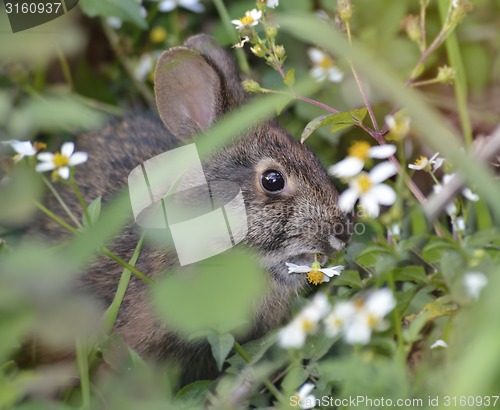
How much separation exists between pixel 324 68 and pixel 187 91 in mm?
855

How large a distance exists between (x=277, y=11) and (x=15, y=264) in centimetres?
257

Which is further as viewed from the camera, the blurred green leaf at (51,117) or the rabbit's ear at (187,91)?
the blurred green leaf at (51,117)

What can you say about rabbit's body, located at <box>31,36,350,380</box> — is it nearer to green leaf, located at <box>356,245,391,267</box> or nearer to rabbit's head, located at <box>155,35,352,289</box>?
rabbit's head, located at <box>155,35,352,289</box>

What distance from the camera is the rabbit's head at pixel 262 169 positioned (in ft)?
11.8

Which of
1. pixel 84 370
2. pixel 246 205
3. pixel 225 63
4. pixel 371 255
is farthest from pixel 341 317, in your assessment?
pixel 225 63

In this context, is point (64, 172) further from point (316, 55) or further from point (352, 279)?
point (316, 55)

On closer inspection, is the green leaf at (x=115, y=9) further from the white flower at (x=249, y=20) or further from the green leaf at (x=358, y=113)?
the green leaf at (x=358, y=113)

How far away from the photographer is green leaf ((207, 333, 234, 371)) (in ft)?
9.22

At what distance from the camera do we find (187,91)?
382 cm

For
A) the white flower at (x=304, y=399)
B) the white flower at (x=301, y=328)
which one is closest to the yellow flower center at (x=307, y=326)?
the white flower at (x=301, y=328)

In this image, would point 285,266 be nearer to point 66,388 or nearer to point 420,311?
point 420,311

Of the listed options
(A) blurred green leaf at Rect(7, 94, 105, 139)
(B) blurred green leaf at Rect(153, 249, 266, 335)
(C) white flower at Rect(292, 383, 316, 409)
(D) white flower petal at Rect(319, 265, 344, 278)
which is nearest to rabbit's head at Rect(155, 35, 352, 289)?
(D) white flower petal at Rect(319, 265, 344, 278)

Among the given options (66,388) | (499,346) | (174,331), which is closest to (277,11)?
(174,331)

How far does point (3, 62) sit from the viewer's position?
4742 millimetres
